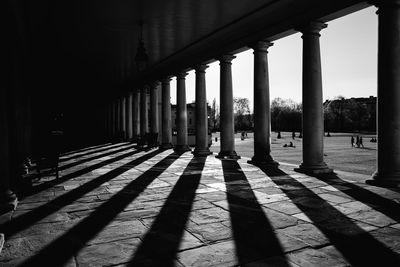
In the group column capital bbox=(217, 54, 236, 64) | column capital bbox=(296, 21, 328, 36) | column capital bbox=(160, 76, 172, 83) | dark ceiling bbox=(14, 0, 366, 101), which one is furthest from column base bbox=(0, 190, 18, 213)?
column capital bbox=(160, 76, 172, 83)

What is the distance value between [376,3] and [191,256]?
1395 cm

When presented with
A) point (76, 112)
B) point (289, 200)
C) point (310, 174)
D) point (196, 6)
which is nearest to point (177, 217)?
point (289, 200)

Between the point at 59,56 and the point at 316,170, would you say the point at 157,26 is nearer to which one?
the point at 59,56

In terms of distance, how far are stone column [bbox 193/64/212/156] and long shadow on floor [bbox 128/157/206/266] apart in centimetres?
1504

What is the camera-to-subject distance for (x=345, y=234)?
7.41 metres

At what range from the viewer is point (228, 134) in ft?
82.6

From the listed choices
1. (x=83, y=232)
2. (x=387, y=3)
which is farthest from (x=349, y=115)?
(x=83, y=232)

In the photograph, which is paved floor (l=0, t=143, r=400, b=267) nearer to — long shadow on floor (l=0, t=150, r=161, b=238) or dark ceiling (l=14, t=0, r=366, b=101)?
long shadow on floor (l=0, t=150, r=161, b=238)

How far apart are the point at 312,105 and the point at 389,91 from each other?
441cm

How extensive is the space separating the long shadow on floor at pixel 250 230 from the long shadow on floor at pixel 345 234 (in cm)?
135

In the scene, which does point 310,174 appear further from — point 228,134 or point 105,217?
point 105,217

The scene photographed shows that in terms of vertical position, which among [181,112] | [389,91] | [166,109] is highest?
[166,109]

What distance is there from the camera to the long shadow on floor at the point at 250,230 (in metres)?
6.21

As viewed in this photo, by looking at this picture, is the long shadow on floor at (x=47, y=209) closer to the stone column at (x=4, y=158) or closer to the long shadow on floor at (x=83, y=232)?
the stone column at (x=4, y=158)
